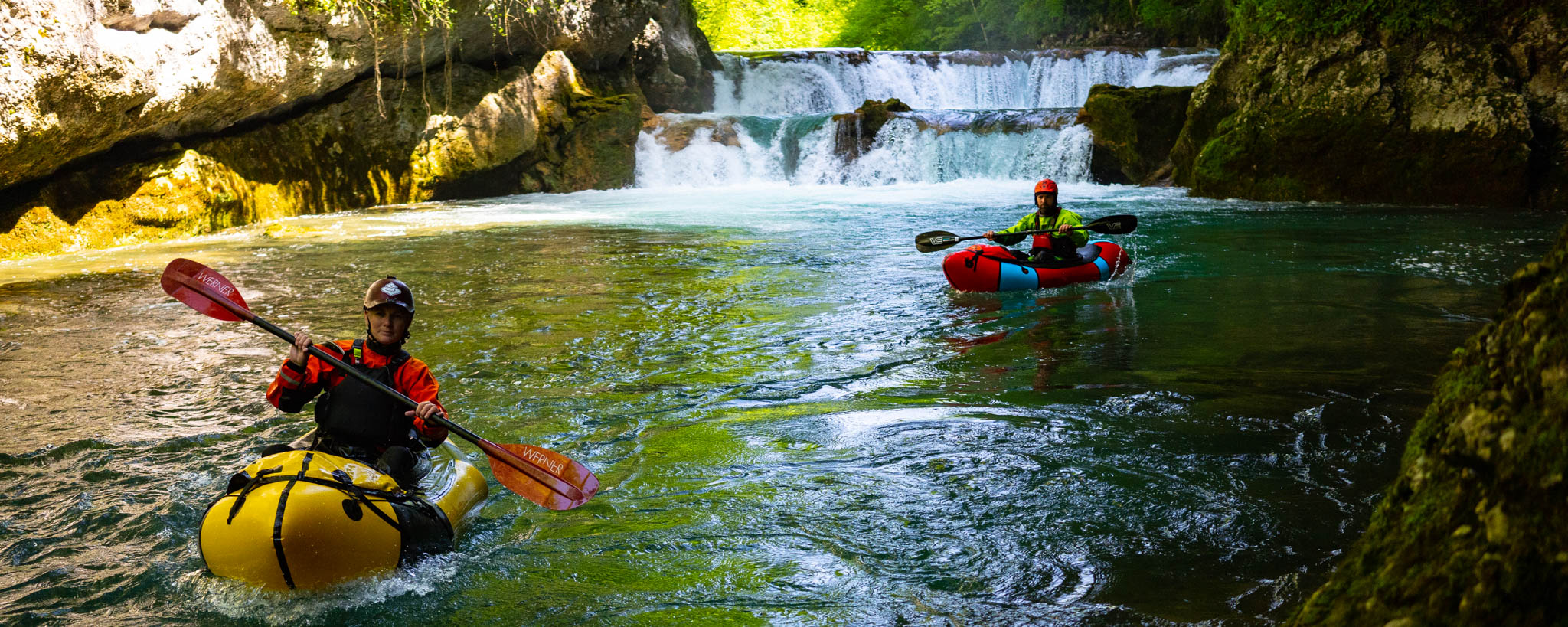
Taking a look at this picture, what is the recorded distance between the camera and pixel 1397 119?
41.0 ft

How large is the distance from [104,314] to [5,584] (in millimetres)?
4991

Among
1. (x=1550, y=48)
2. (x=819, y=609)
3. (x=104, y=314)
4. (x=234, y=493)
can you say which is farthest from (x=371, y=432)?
(x=1550, y=48)

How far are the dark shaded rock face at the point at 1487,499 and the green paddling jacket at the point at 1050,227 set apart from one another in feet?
20.5

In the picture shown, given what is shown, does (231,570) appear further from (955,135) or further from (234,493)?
(955,135)

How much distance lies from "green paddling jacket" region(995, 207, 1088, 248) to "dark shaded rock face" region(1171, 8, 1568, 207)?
6.86 m

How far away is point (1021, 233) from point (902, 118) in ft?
34.4

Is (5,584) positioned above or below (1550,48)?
below

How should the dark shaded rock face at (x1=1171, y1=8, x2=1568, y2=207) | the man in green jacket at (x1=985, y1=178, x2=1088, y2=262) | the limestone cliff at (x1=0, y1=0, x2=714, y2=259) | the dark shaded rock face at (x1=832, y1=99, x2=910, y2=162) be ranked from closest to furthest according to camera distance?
the man in green jacket at (x1=985, y1=178, x2=1088, y2=262) → the limestone cliff at (x1=0, y1=0, x2=714, y2=259) → the dark shaded rock face at (x1=1171, y1=8, x2=1568, y2=207) → the dark shaded rock face at (x1=832, y1=99, x2=910, y2=162)

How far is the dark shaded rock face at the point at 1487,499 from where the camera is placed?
1247 mm

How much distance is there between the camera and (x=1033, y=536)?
10.9 ft

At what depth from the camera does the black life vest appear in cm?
333

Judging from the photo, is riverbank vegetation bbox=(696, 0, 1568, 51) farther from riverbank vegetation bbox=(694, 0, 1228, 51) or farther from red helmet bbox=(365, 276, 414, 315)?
red helmet bbox=(365, 276, 414, 315)

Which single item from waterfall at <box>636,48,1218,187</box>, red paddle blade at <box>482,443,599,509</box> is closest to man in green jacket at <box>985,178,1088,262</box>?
red paddle blade at <box>482,443,599,509</box>

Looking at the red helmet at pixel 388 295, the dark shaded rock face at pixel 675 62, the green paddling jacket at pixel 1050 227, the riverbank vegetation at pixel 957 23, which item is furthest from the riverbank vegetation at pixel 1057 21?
the red helmet at pixel 388 295
